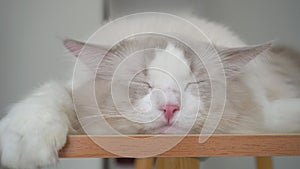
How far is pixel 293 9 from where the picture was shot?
3.63 ft

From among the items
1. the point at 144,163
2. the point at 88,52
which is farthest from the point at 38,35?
the point at 144,163

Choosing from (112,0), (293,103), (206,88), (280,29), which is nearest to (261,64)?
(293,103)

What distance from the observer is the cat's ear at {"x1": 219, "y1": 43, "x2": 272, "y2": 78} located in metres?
0.62

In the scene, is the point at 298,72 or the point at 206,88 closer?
the point at 206,88

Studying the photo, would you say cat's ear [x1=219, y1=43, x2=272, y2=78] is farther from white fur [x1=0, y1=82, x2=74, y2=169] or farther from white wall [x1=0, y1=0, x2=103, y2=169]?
white wall [x1=0, y1=0, x2=103, y2=169]

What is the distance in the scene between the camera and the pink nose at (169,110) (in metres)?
0.56

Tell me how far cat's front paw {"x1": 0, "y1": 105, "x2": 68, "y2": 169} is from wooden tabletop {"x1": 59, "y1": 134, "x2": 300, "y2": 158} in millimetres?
20

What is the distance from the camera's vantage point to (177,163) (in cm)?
62

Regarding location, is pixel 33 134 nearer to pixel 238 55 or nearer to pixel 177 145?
pixel 177 145

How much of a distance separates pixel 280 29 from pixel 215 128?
2.02 feet

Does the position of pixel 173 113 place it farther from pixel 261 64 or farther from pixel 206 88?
pixel 261 64

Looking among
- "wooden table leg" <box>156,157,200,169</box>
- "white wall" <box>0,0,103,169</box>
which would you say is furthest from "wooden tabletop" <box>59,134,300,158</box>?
"white wall" <box>0,0,103,169</box>

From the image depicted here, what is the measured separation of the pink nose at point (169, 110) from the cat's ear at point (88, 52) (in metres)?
0.14

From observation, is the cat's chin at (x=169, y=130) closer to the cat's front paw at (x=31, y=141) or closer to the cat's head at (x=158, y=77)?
the cat's head at (x=158, y=77)
